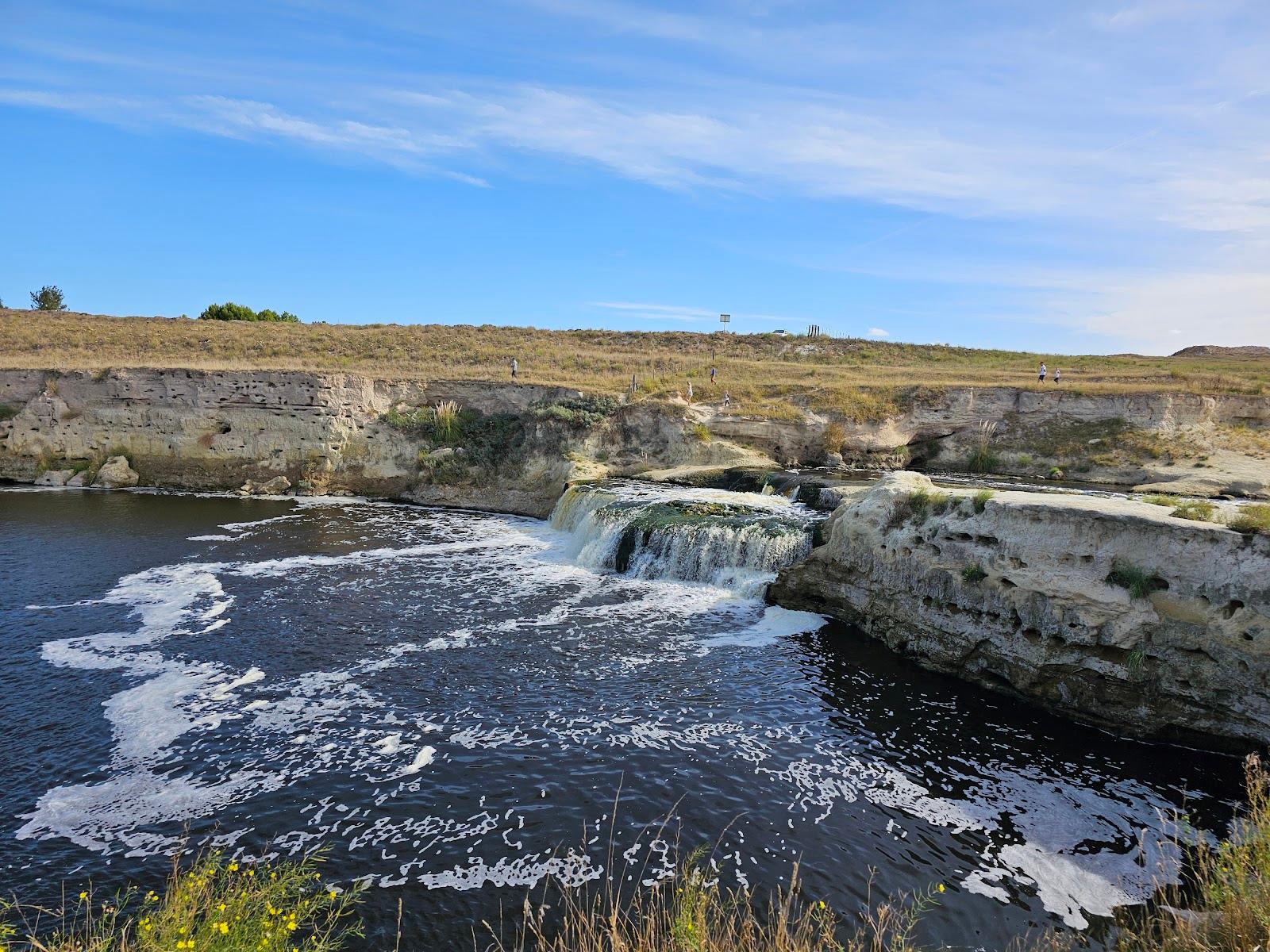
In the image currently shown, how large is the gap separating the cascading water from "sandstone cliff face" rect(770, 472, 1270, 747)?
317cm

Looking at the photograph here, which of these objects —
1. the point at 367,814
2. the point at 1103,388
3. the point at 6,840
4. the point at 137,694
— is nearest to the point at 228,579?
the point at 137,694

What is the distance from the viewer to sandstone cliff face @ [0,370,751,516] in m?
30.5

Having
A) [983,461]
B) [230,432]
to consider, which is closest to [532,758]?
[983,461]

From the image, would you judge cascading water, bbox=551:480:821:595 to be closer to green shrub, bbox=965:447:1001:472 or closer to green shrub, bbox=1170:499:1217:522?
green shrub, bbox=1170:499:1217:522

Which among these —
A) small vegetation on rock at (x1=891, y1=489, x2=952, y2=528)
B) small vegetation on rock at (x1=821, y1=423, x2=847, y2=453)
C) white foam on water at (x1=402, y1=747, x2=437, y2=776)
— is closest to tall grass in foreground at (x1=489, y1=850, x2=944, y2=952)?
white foam on water at (x1=402, y1=747, x2=437, y2=776)

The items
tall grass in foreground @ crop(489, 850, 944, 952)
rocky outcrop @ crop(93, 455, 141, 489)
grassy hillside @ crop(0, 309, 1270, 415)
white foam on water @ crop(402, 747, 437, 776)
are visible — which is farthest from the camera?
grassy hillside @ crop(0, 309, 1270, 415)

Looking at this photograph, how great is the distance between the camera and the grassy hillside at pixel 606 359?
33.3m

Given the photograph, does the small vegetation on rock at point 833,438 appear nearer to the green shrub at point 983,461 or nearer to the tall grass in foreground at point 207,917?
the green shrub at point 983,461

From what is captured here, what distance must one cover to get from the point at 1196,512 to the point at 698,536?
10358 mm

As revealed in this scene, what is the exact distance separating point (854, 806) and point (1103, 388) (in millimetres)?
29167

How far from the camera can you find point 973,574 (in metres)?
12.9

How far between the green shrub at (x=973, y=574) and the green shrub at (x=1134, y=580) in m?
2.00

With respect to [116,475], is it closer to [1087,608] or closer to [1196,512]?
[1087,608]

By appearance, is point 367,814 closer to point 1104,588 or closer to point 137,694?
point 137,694
